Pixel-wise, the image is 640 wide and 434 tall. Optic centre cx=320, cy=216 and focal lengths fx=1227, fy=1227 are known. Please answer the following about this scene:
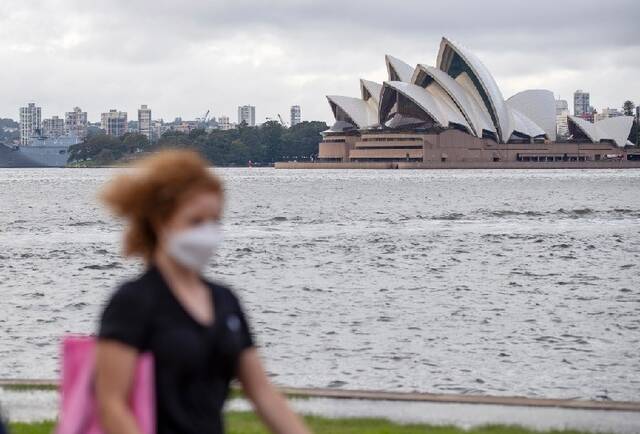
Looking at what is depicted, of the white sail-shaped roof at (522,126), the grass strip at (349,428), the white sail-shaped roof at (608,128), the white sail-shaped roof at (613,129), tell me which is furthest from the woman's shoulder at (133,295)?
the white sail-shaped roof at (613,129)

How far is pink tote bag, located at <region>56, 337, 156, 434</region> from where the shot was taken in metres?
2.82

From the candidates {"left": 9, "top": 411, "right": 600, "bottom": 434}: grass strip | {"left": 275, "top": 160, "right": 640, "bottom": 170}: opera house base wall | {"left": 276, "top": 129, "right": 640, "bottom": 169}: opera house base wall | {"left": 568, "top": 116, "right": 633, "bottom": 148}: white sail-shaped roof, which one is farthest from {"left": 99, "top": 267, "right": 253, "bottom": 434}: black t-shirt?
{"left": 568, "top": 116, "right": 633, "bottom": 148}: white sail-shaped roof

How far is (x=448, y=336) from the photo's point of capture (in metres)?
14.5

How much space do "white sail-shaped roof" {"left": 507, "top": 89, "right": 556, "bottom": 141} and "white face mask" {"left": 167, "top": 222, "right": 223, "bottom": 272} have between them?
126151 mm

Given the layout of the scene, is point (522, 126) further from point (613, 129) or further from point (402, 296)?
point (402, 296)

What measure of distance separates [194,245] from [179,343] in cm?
23

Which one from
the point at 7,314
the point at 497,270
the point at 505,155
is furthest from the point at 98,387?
the point at 505,155

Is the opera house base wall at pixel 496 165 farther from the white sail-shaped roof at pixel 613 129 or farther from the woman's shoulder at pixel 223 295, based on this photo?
the woman's shoulder at pixel 223 295

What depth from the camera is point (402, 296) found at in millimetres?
19484

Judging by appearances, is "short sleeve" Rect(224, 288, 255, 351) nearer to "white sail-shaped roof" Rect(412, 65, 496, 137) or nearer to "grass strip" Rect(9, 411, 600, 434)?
"grass strip" Rect(9, 411, 600, 434)

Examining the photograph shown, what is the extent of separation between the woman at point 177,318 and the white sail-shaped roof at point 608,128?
140m

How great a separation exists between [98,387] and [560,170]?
146 meters

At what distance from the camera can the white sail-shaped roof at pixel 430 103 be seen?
112 metres

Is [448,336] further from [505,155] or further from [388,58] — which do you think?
[505,155]
